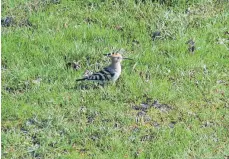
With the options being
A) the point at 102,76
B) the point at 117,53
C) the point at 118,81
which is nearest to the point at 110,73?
the point at 102,76

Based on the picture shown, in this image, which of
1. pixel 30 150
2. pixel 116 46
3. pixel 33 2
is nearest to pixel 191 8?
pixel 116 46

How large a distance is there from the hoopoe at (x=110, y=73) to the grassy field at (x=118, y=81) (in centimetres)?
17

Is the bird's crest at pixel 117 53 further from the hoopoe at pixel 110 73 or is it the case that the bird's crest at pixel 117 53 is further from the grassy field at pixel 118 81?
the grassy field at pixel 118 81

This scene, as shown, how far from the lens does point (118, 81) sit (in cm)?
1112

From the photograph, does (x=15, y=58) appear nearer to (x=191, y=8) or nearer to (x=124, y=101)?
(x=124, y=101)

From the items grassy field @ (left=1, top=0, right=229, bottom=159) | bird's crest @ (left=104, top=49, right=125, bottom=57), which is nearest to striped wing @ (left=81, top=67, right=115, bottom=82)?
grassy field @ (left=1, top=0, right=229, bottom=159)

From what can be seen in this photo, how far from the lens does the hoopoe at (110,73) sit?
10.9 m

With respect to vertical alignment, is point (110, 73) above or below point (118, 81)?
above

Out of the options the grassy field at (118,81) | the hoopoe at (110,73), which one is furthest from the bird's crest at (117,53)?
the grassy field at (118,81)

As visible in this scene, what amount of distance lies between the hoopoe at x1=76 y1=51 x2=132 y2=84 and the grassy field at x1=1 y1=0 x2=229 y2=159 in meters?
0.17

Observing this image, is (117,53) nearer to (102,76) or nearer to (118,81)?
(118,81)

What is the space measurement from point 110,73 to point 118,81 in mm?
295

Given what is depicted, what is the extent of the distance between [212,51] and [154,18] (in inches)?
58.8

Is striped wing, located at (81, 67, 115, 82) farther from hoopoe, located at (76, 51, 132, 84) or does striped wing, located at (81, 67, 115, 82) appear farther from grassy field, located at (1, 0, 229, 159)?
grassy field, located at (1, 0, 229, 159)
